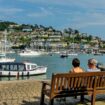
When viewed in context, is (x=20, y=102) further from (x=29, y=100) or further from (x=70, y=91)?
(x=70, y=91)

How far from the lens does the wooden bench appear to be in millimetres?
10805

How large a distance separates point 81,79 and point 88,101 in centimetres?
124

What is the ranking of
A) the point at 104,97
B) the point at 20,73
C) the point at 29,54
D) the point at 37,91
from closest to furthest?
the point at 104,97 → the point at 37,91 → the point at 20,73 → the point at 29,54

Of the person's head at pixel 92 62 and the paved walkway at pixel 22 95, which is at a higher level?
the person's head at pixel 92 62

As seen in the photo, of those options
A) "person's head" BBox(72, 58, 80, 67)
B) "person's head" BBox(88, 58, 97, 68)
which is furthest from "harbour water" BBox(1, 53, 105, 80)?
"person's head" BBox(72, 58, 80, 67)

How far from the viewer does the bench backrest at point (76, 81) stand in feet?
35.4

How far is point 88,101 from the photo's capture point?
12.0 metres

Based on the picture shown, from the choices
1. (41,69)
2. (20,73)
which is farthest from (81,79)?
(41,69)

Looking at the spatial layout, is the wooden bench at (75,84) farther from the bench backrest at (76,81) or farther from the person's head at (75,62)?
the person's head at (75,62)

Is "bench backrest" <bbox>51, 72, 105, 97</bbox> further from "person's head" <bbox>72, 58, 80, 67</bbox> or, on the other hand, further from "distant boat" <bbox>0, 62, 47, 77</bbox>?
"distant boat" <bbox>0, 62, 47, 77</bbox>

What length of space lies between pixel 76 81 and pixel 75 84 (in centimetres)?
9

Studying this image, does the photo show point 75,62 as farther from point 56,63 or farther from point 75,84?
point 56,63

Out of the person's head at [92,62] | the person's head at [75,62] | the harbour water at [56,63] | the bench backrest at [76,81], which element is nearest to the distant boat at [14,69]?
the harbour water at [56,63]

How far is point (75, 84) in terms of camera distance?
436 inches
